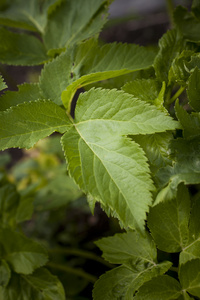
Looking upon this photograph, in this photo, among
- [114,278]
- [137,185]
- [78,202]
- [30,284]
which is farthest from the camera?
[78,202]

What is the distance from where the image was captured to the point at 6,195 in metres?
0.88

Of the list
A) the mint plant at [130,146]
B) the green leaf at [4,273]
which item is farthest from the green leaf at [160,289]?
the green leaf at [4,273]

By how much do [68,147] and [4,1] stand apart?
2.31 feet

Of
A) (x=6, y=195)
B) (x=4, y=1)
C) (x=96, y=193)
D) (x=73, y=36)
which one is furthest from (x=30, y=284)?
(x=4, y=1)

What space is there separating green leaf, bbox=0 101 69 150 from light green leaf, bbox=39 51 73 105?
A: 55 mm

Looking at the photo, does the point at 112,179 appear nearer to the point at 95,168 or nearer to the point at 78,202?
the point at 95,168

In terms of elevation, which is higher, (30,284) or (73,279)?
(30,284)

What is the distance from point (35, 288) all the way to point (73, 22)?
0.66m

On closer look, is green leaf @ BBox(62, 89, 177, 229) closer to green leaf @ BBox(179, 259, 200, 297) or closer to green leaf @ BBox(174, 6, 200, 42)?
green leaf @ BBox(179, 259, 200, 297)

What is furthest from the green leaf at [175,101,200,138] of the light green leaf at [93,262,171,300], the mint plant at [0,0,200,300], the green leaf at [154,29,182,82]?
the light green leaf at [93,262,171,300]

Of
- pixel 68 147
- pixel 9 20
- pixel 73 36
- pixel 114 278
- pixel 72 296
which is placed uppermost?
pixel 9 20

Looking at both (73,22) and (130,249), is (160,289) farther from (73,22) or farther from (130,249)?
(73,22)

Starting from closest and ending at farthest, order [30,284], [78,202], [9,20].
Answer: [30,284], [9,20], [78,202]

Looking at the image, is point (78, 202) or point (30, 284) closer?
point (30, 284)
